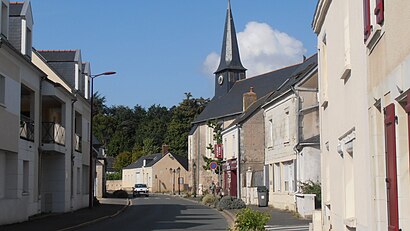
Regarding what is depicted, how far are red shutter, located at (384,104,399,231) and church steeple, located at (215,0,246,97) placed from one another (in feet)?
230

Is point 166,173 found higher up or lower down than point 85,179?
higher up

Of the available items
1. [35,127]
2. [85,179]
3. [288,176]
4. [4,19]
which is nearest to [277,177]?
[288,176]

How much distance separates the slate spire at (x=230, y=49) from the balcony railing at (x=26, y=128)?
52482 millimetres

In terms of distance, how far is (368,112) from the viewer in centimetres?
955

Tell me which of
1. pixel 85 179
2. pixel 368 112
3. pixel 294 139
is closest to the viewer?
pixel 368 112

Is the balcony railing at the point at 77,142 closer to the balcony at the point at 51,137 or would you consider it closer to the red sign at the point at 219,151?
the balcony at the point at 51,137

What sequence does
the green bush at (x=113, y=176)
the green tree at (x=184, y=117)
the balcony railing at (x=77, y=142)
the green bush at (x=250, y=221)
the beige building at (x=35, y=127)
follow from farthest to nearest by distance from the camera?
1. the green bush at (x=113, y=176)
2. the green tree at (x=184, y=117)
3. the balcony railing at (x=77, y=142)
4. the beige building at (x=35, y=127)
5. the green bush at (x=250, y=221)

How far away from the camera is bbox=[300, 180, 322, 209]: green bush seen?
1037 inches

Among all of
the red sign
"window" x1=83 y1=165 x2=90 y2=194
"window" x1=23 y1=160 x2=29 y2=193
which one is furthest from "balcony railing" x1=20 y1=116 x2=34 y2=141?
the red sign

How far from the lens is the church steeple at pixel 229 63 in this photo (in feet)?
259

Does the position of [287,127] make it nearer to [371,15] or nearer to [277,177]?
[277,177]

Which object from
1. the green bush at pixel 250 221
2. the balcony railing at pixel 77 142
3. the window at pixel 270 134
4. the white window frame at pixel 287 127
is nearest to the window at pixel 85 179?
the balcony railing at pixel 77 142

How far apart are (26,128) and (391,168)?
71.1ft

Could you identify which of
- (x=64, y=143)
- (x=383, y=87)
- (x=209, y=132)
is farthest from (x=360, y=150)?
(x=209, y=132)
